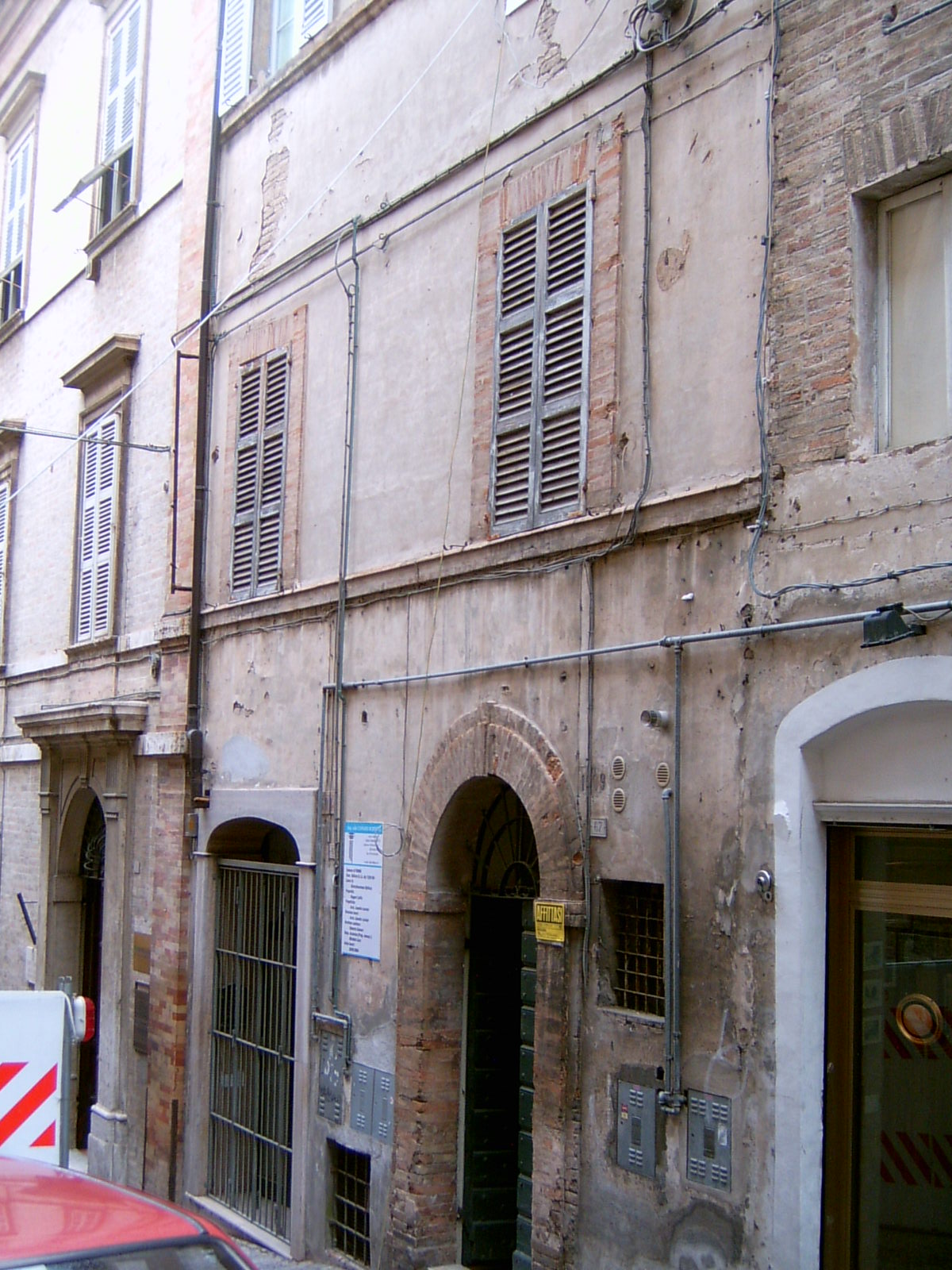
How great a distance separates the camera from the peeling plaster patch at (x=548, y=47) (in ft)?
27.1

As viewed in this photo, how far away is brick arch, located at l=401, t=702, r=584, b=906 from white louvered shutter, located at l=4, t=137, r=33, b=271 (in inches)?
468

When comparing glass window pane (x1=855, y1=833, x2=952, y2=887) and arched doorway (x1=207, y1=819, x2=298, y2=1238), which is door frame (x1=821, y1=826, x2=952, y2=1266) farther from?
arched doorway (x1=207, y1=819, x2=298, y2=1238)

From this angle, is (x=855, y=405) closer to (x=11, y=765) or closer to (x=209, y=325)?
(x=209, y=325)

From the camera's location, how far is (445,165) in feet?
30.2

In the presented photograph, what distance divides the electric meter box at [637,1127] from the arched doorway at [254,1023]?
3674 mm

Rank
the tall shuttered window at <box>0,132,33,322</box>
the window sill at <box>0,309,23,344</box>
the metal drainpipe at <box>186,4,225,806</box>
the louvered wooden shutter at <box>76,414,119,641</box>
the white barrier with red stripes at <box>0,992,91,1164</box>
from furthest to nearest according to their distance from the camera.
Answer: the tall shuttered window at <box>0,132,33,322</box> < the window sill at <box>0,309,23,344</box> < the louvered wooden shutter at <box>76,414,119,641</box> < the metal drainpipe at <box>186,4,225,806</box> < the white barrier with red stripes at <box>0,992,91,1164</box>

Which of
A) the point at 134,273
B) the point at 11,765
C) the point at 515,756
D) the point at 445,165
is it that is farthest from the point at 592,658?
the point at 11,765

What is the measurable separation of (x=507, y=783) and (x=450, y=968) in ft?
4.52

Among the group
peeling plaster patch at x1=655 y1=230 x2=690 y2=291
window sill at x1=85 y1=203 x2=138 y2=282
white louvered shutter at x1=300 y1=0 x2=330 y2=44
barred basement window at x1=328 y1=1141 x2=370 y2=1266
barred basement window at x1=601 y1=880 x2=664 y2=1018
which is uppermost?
white louvered shutter at x1=300 y1=0 x2=330 y2=44

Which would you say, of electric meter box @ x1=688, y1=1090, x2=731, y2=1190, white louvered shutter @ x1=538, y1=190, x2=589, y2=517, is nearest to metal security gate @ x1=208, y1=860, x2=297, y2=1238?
white louvered shutter @ x1=538, y1=190, x2=589, y2=517

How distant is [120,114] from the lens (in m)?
14.6

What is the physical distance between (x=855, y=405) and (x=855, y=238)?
758 millimetres

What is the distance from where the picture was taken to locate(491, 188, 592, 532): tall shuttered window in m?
7.94

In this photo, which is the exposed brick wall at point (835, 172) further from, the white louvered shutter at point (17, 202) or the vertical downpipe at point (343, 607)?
the white louvered shutter at point (17, 202)
